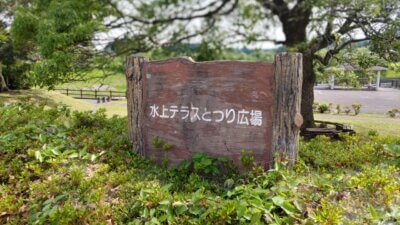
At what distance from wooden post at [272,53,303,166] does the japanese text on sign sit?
17 cm

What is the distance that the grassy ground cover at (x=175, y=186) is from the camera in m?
2.20

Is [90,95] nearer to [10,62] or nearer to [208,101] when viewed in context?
[10,62]

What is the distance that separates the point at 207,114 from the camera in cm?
305

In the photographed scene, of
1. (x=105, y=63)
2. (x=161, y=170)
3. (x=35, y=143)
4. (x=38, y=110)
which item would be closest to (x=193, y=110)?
(x=161, y=170)

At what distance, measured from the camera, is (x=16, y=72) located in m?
12.6

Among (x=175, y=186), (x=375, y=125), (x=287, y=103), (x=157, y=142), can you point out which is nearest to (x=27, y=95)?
(x=157, y=142)

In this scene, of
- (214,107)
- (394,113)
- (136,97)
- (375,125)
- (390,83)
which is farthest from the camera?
(390,83)

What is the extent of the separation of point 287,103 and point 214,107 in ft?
2.08

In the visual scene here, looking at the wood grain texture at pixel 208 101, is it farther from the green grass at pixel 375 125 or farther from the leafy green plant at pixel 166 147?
the green grass at pixel 375 125

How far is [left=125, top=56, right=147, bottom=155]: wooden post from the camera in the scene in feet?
11.0

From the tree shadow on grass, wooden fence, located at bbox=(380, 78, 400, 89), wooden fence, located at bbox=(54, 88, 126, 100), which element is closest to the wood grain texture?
the tree shadow on grass

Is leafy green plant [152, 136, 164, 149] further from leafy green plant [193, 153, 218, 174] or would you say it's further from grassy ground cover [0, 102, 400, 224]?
leafy green plant [193, 153, 218, 174]

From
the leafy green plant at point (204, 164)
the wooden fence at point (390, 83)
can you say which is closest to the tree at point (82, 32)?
the leafy green plant at point (204, 164)

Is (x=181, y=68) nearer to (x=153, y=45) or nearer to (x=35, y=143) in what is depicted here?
(x=35, y=143)
